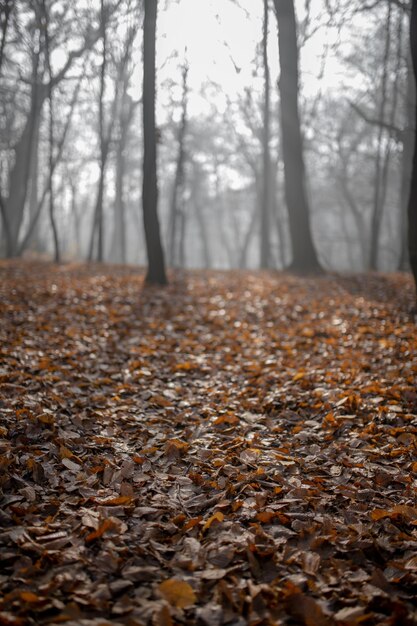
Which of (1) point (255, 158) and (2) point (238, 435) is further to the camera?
(1) point (255, 158)

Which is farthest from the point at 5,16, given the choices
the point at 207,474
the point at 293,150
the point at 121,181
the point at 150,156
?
the point at 207,474

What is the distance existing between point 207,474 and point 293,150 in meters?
10.6

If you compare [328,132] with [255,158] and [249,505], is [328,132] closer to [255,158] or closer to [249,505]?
[255,158]

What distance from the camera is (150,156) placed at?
30.5ft

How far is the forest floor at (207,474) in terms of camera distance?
6.80 ft

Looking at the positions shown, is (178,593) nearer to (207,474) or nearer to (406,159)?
(207,474)

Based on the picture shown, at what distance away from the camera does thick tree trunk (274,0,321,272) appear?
11508 mm

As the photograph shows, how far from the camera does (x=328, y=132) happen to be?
2241cm

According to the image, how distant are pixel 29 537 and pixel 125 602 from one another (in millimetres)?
670

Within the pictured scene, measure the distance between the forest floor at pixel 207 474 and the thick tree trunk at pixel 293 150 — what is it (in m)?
5.32

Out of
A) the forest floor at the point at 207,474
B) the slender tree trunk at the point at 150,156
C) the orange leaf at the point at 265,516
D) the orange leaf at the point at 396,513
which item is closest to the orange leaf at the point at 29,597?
the forest floor at the point at 207,474

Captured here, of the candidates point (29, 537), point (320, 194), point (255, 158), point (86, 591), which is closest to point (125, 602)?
point (86, 591)

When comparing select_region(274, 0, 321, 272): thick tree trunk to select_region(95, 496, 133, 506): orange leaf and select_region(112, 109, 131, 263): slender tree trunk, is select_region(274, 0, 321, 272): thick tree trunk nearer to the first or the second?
select_region(112, 109, 131, 263): slender tree trunk

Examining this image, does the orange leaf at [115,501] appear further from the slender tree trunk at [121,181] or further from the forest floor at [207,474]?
the slender tree trunk at [121,181]
